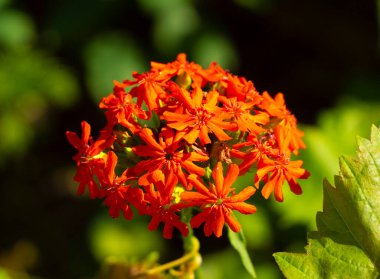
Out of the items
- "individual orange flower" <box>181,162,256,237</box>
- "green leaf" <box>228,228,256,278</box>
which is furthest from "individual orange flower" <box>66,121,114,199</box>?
"green leaf" <box>228,228,256,278</box>

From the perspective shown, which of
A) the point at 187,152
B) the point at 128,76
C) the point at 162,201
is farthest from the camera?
the point at 128,76

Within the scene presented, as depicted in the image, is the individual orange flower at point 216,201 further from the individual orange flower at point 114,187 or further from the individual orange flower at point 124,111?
the individual orange flower at point 124,111

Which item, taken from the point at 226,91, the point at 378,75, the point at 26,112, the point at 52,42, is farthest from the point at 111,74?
the point at 226,91

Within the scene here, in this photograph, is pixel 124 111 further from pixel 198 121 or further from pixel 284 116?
pixel 284 116

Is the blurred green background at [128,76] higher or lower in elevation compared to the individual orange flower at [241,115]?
lower

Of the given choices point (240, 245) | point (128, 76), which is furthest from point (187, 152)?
point (128, 76)

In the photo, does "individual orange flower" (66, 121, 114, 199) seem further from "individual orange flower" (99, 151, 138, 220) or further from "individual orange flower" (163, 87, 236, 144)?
"individual orange flower" (163, 87, 236, 144)

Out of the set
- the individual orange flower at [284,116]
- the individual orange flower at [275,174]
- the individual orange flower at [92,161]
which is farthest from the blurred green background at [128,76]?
the individual orange flower at [92,161]
